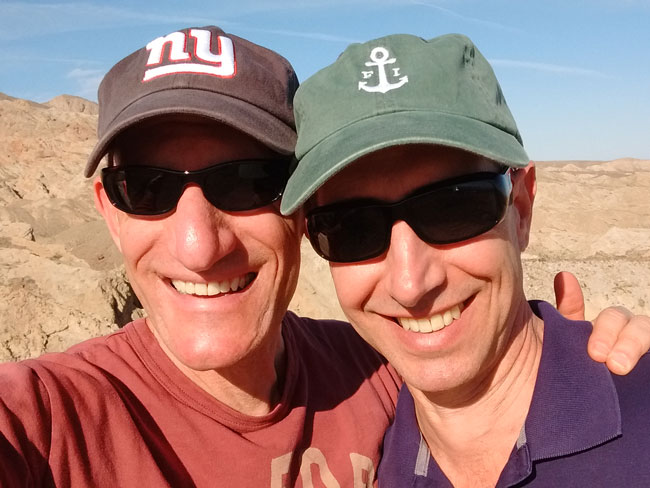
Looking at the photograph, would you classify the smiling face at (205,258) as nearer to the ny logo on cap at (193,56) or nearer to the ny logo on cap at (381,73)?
the ny logo on cap at (193,56)

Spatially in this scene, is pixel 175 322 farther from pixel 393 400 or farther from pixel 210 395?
pixel 393 400

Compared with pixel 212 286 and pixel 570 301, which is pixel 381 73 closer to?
pixel 212 286

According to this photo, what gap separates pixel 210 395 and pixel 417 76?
1.34m

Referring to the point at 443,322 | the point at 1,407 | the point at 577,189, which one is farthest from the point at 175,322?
the point at 577,189

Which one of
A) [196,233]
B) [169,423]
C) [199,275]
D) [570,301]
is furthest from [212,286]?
[570,301]

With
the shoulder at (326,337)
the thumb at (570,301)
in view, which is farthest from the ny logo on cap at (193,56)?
the thumb at (570,301)

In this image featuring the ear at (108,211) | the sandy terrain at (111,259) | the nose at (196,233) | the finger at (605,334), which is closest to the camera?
the finger at (605,334)

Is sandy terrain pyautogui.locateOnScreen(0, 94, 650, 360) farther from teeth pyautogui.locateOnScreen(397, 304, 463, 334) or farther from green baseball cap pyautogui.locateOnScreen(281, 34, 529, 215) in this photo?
green baseball cap pyautogui.locateOnScreen(281, 34, 529, 215)

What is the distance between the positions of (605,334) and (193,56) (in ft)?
5.50

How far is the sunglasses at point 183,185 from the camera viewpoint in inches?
75.2

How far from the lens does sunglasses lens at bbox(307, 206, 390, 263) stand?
1.70 metres

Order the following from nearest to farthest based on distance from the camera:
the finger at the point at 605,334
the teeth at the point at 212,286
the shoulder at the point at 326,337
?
the finger at the point at 605,334
the teeth at the point at 212,286
the shoulder at the point at 326,337

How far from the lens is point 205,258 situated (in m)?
1.90

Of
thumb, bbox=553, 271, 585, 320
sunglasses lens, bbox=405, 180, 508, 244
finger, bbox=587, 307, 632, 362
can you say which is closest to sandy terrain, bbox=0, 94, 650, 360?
thumb, bbox=553, 271, 585, 320
